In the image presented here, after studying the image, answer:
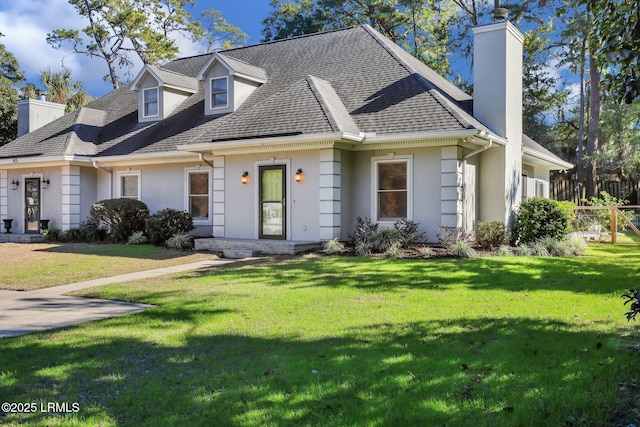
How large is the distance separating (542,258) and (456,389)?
8304 mm

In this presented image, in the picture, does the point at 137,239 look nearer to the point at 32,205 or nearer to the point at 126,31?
the point at 32,205

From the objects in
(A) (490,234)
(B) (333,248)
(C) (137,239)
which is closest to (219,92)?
(C) (137,239)

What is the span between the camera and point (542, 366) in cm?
460

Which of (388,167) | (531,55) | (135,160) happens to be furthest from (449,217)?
(531,55)

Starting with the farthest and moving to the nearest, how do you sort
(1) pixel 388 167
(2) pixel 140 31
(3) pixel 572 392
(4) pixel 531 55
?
1. (2) pixel 140 31
2. (4) pixel 531 55
3. (1) pixel 388 167
4. (3) pixel 572 392

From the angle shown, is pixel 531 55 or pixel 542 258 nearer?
pixel 542 258

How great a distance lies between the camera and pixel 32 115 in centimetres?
2244

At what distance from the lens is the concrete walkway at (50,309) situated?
647 centimetres

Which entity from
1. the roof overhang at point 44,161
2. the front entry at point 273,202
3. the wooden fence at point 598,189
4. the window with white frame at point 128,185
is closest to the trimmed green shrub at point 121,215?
the window with white frame at point 128,185

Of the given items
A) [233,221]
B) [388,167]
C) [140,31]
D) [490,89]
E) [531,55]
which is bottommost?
[233,221]

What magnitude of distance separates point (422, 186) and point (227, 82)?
24.6ft

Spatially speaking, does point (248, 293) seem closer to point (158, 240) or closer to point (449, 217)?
point (449, 217)

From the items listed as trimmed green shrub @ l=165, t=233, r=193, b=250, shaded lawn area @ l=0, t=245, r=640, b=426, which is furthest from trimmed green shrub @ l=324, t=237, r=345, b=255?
trimmed green shrub @ l=165, t=233, r=193, b=250

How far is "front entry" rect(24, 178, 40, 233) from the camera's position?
1928 cm
